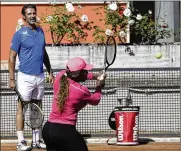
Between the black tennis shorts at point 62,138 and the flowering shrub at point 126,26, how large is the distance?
6.13 meters

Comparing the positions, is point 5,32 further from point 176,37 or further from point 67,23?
point 176,37

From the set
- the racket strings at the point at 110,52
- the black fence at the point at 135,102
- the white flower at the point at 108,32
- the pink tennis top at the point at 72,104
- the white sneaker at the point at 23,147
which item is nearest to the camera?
the pink tennis top at the point at 72,104

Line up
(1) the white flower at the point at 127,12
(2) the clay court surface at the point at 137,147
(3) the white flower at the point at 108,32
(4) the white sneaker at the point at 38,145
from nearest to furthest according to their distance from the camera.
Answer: (4) the white sneaker at the point at 38,145 → (2) the clay court surface at the point at 137,147 → (3) the white flower at the point at 108,32 → (1) the white flower at the point at 127,12

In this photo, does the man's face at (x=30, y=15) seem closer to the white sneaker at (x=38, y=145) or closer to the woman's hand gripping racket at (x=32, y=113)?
the woman's hand gripping racket at (x=32, y=113)

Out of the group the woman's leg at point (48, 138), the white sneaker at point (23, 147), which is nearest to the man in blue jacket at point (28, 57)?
the white sneaker at point (23, 147)

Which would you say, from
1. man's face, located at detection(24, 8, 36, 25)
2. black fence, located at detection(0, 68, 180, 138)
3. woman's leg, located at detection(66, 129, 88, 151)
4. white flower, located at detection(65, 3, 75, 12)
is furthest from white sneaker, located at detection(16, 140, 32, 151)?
white flower, located at detection(65, 3, 75, 12)

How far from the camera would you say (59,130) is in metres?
8.00

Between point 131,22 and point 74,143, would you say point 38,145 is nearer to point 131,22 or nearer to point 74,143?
point 74,143

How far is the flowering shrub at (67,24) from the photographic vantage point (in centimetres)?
1407

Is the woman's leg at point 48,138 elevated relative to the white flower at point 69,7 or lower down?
lower down

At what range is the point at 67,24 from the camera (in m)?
14.1

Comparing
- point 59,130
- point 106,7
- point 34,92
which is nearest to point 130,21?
point 106,7

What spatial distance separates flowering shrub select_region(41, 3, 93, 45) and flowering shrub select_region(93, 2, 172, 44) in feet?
0.77

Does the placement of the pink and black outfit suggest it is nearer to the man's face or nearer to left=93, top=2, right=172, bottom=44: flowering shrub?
the man's face
